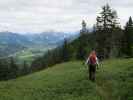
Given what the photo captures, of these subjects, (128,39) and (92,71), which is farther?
(128,39)

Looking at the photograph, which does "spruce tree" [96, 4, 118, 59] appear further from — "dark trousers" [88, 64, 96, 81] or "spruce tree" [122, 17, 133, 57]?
"dark trousers" [88, 64, 96, 81]

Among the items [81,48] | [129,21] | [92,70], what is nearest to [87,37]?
[81,48]

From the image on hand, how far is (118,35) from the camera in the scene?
96.2 m

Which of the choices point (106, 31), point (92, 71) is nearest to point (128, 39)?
point (106, 31)

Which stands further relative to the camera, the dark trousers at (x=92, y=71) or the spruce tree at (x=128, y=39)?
the spruce tree at (x=128, y=39)

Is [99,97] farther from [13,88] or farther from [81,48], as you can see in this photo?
[81,48]

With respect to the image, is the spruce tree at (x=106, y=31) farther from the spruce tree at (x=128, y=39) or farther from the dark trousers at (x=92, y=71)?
the dark trousers at (x=92, y=71)

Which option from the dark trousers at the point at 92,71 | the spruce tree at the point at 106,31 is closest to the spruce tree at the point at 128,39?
the spruce tree at the point at 106,31

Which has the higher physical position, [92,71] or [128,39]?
[92,71]

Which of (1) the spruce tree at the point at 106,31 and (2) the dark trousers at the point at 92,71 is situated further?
(1) the spruce tree at the point at 106,31

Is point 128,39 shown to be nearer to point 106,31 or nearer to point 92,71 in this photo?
point 106,31

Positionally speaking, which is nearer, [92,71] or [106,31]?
[92,71]

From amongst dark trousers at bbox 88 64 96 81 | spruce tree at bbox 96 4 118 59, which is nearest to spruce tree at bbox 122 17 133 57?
spruce tree at bbox 96 4 118 59

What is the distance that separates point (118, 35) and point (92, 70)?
69718mm
